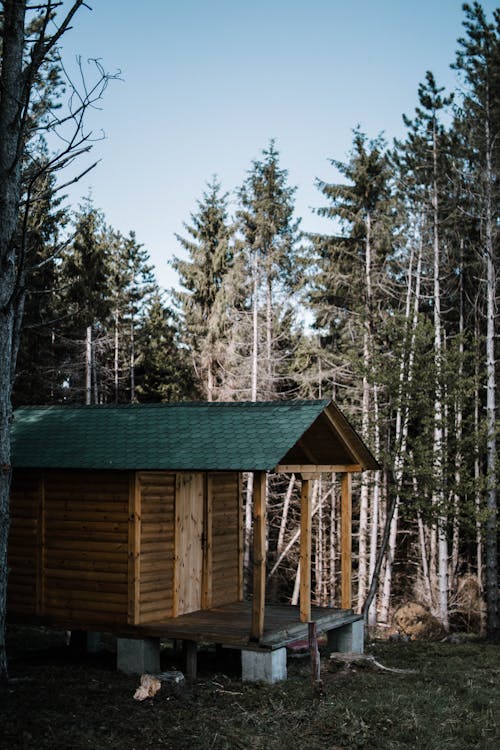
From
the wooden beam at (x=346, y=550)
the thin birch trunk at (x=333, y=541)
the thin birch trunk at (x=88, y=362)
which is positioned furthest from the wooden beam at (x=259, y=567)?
the thin birch trunk at (x=88, y=362)

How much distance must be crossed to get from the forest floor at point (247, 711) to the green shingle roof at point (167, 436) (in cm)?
283

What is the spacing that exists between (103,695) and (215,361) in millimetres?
19790

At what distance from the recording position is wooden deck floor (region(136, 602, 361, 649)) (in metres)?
10.5

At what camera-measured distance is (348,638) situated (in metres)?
13.1

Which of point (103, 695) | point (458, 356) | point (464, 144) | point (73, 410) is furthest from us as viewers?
point (464, 144)

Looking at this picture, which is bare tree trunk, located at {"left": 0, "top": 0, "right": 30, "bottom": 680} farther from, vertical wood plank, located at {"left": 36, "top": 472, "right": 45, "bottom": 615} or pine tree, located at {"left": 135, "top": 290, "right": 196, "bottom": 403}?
pine tree, located at {"left": 135, "top": 290, "right": 196, "bottom": 403}

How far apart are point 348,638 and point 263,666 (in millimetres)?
3213

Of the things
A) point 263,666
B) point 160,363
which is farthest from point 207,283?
point 263,666

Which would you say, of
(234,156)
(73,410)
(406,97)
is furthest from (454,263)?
(73,410)

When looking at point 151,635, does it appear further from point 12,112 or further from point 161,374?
point 161,374

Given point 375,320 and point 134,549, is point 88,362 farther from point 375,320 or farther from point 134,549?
point 134,549

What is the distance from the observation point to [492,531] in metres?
17.8

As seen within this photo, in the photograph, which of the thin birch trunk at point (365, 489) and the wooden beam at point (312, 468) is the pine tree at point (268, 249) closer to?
the thin birch trunk at point (365, 489)

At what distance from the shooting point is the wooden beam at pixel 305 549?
11.2 m
